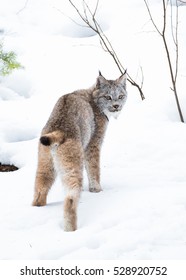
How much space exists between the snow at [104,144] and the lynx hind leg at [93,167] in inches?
5.4

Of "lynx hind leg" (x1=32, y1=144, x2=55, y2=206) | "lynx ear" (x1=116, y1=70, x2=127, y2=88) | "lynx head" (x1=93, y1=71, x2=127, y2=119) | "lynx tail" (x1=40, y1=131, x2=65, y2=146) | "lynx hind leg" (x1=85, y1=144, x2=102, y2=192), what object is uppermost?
"lynx tail" (x1=40, y1=131, x2=65, y2=146)

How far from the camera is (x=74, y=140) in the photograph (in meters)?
4.59

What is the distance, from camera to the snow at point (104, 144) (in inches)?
153

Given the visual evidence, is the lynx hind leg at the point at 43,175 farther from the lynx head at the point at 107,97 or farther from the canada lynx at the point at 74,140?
the lynx head at the point at 107,97

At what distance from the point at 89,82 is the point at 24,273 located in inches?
266

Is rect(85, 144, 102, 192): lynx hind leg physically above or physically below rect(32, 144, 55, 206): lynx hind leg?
below

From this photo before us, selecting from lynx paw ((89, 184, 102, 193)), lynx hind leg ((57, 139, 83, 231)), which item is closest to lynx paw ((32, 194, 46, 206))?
lynx hind leg ((57, 139, 83, 231))

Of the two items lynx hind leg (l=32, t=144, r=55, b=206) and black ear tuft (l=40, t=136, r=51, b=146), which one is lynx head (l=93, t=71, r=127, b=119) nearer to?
lynx hind leg (l=32, t=144, r=55, b=206)

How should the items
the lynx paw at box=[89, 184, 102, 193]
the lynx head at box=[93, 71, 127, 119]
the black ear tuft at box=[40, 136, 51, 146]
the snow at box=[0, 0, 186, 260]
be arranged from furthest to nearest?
the lynx head at box=[93, 71, 127, 119], the lynx paw at box=[89, 184, 102, 193], the black ear tuft at box=[40, 136, 51, 146], the snow at box=[0, 0, 186, 260]

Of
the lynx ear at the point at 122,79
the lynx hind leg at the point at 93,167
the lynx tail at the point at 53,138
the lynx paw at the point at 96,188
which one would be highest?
the lynx tail at the point at 53,138

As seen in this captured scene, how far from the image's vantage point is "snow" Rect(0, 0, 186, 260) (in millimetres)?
3885

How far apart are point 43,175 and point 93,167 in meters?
0.97

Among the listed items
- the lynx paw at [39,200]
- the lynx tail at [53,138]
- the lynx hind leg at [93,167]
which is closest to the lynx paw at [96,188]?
the lynx hind leg at [93,167]

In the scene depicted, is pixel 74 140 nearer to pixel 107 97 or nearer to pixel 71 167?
pixel 71 167
